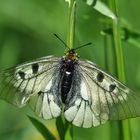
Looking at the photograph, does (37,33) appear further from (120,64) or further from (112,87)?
(120,64)

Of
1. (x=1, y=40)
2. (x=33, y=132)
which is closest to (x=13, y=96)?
(x=33, y=132)

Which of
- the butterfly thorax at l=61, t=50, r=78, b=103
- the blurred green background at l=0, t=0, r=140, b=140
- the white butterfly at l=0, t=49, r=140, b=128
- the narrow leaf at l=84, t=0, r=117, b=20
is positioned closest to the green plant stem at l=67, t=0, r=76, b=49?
the narrow leaf at l=84, t=0, r=117, b=20

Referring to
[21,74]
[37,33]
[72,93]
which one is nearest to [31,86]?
[21,74]

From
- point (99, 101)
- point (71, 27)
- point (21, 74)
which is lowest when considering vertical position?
point (99, 101)

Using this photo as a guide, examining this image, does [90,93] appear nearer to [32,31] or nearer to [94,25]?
[94,25]

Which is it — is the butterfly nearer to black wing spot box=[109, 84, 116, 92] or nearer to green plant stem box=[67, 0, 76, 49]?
black wing spot box=[109, 84, 116, 92]

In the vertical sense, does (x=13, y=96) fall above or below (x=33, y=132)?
above

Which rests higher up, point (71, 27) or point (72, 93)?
point (71, 27)

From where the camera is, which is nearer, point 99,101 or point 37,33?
point 99,101
